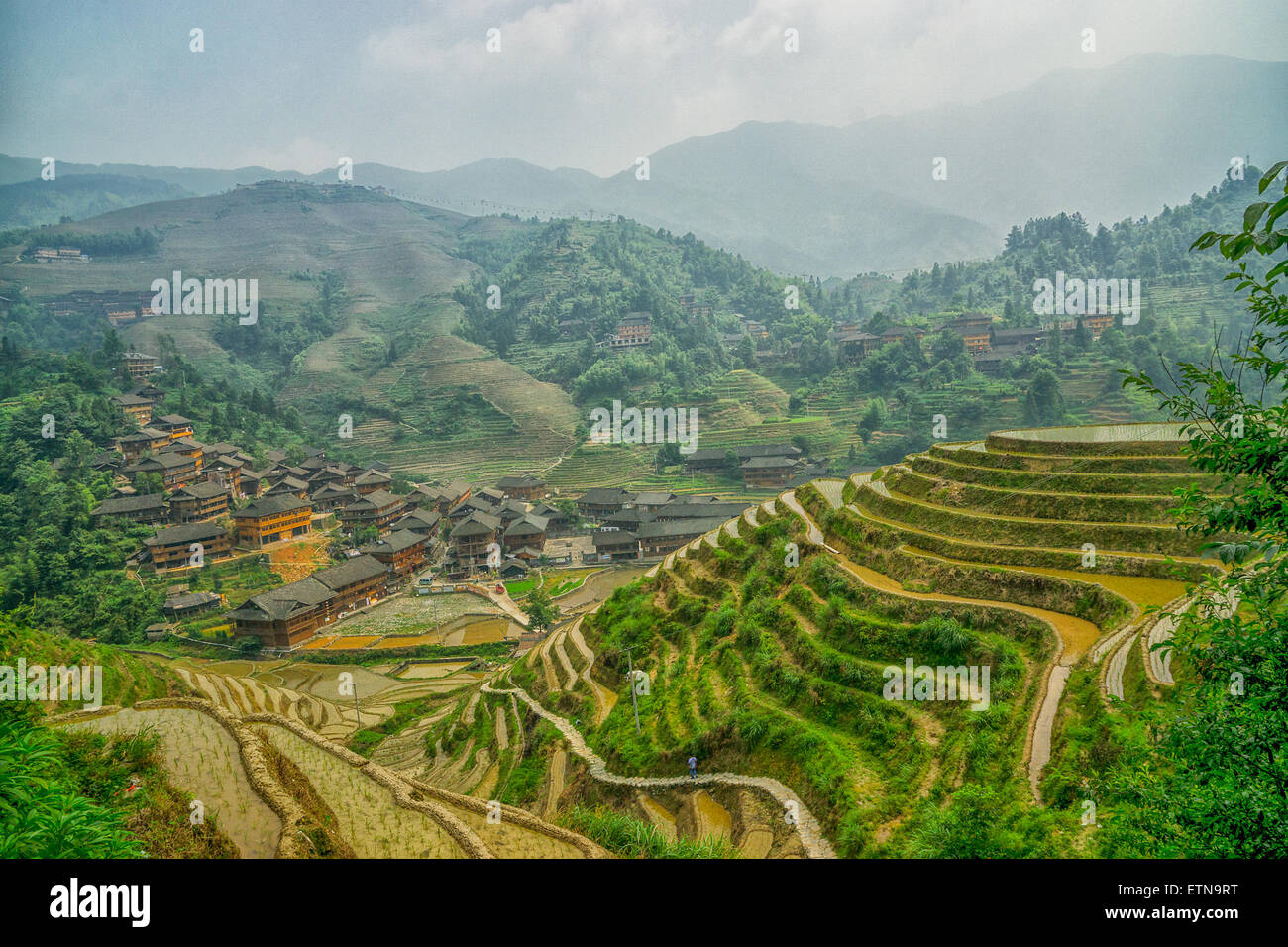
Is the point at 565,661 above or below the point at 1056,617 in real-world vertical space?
below

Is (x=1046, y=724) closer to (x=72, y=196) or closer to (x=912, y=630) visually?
(x=912, y=630)

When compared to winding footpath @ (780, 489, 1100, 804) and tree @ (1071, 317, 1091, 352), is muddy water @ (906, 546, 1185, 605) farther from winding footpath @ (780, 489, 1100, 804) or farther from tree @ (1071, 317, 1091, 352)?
tree @ (1071, 317, 1091, 352)

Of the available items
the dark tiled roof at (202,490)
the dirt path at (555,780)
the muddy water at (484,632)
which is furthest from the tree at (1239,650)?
the dark tiled roof at (202,490)

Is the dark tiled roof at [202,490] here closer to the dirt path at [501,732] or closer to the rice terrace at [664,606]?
the rice terrace at [664,606]

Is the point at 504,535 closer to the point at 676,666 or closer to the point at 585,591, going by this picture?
the point at 585,591

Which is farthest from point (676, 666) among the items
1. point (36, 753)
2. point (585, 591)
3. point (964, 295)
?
point (964, 295)

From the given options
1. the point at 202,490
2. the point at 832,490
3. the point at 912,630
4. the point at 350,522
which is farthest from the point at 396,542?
the point at 912,630

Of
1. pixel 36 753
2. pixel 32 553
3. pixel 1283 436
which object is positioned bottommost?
pixel 32 553
